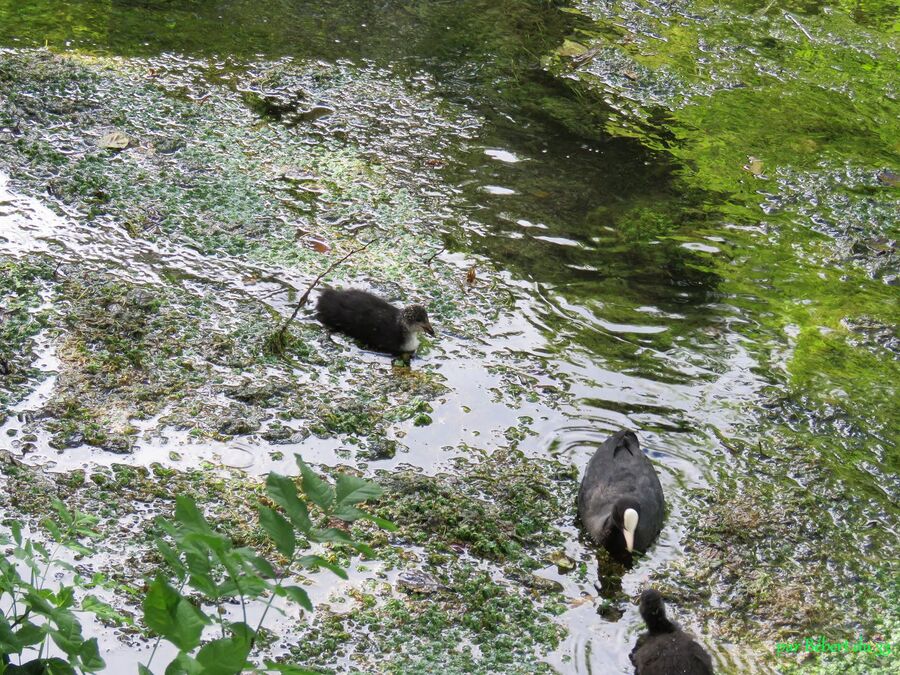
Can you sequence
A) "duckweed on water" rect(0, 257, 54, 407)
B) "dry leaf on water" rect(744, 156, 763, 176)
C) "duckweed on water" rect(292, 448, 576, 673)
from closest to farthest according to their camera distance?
"duckweed on water" rect(292, 448, 576, 673), "duckweed on water" rect(0, 257, 54, 407), "dry leaf on water" rect(744, 156, 763, 176)

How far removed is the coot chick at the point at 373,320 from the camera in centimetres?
629

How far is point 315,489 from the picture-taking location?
210 centimetres

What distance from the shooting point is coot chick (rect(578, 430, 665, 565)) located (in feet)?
16.4

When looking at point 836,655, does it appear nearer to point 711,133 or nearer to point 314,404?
point 314,404

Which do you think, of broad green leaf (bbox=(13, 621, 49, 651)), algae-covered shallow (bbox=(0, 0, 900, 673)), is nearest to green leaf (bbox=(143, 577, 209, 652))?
broad green leaf (bbox=(13, 621, 49, 651))

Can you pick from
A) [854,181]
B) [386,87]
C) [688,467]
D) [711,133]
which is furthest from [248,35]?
[688,467]

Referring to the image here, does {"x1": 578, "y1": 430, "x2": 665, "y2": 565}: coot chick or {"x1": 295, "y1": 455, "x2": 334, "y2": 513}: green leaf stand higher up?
{"x1": 295, "y1": 455, "x2": 334, "y2": 513}: green leaf

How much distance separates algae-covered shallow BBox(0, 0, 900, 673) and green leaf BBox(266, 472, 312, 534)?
2271 mm

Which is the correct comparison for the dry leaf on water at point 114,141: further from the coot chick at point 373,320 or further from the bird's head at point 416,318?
the bird's head at point 416,318

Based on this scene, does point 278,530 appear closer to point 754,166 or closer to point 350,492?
point 350,492

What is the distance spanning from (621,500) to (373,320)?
6.85 feet

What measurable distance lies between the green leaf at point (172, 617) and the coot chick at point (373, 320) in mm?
4228

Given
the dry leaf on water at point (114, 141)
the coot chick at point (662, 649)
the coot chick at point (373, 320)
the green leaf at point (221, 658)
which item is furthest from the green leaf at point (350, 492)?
the dry leaf on water at point (114, 141)

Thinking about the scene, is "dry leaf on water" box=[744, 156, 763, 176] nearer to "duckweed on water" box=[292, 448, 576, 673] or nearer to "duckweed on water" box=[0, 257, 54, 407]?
"duckweed on water" box=[292, 448, 576, 673]
